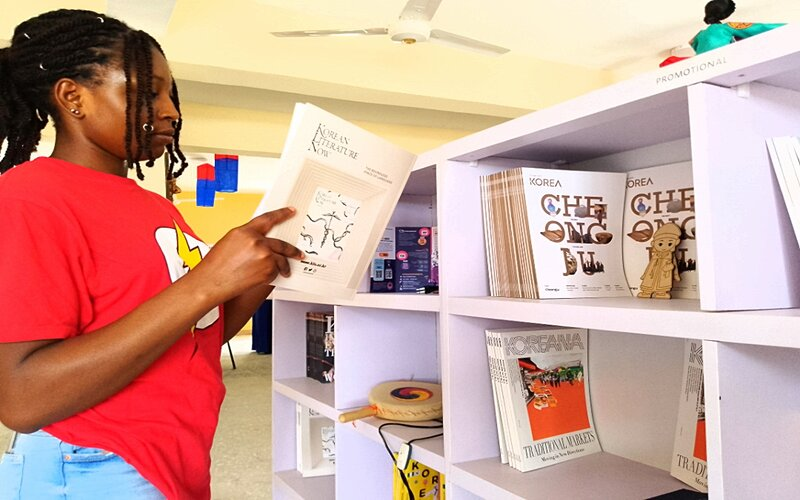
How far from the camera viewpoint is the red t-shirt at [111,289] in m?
0.75

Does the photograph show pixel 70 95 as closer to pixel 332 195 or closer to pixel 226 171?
pixel 332 195

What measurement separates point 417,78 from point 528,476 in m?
4.02

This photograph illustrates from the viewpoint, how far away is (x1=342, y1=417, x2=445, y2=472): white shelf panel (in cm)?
120

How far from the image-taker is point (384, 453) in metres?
1.68

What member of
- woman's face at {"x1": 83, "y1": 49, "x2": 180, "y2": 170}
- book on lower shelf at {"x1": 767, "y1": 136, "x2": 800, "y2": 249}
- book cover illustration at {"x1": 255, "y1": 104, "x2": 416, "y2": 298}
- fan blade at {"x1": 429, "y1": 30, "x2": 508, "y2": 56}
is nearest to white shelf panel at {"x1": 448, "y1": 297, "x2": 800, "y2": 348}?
book on lower shelf at {"x1": 767, "y1": 136, "x2": 800, "y2": 249}

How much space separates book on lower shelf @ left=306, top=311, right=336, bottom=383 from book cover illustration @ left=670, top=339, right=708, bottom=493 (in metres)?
1.25

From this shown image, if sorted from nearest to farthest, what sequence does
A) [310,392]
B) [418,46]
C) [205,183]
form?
[310,392] → [418,46] → [205,183]

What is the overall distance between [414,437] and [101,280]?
799mm

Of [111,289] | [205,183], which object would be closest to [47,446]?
[111,289]

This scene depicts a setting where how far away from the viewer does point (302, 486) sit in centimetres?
202

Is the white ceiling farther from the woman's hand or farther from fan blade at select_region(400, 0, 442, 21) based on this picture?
the woman's hand

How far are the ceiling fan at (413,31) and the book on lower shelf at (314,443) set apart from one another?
226 centimetres

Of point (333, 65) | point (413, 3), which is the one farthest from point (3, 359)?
point (333, 65)

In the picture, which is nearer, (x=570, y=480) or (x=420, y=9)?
(x=570, y=480)
